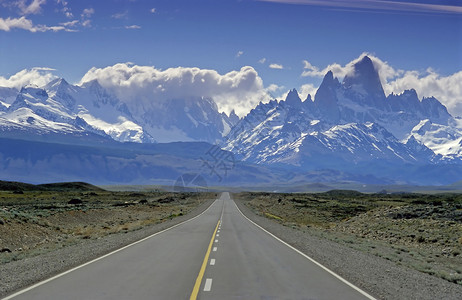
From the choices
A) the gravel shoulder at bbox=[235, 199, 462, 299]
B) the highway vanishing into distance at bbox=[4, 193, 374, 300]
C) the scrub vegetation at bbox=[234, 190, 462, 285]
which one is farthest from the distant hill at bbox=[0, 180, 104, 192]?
the gravel shoulder at bbox=[235, 199, 462, 299]

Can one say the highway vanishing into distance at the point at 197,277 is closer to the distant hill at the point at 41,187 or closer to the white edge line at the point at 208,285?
the white edge line at the point at 208,285

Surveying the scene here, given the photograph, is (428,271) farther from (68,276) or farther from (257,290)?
(68,276)

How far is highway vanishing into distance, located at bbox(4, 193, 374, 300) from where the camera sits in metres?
12.5

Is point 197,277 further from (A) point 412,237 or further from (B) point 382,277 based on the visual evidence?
(A) point 412,237

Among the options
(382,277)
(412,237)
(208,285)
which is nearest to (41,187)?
(412,237)

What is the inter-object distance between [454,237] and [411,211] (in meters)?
15.4

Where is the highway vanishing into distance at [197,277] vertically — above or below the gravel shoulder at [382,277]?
above

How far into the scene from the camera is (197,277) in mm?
14977

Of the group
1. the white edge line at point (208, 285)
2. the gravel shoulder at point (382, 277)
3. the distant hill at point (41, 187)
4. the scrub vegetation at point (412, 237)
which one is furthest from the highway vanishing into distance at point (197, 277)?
the distant hill at point (41, 187)

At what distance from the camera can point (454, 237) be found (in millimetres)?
30000

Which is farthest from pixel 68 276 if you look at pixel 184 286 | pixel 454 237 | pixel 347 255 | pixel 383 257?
pixel 454 237

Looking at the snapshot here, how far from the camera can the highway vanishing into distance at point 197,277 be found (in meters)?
12.5

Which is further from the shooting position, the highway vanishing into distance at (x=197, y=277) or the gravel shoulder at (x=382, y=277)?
the gravel shoulder at (x=382, y=277)

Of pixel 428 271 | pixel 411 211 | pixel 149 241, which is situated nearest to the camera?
pixel 428 271
